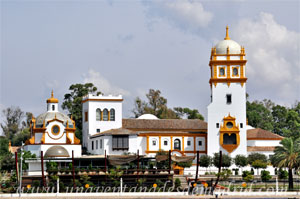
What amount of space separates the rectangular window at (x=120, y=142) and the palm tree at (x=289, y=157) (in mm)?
24507

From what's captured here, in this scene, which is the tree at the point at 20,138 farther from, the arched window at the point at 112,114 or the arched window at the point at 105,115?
the arched window at the point at 112,114

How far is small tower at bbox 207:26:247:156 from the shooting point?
92.7 metres

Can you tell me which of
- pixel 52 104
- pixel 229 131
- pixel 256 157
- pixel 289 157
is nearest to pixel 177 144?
pixel 229 131

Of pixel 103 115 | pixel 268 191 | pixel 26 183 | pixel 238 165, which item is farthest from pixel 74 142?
pixel 268 191

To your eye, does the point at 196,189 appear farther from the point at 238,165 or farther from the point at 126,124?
the point at 126,124

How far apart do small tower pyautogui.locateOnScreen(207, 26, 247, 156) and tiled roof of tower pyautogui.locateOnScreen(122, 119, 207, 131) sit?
4.47 m

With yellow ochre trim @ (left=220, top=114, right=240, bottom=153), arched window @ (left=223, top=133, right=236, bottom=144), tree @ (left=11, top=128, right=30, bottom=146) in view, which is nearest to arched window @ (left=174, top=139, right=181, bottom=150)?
yellow ochre trim @ (left=220, top=114, right=240, bottom=153)

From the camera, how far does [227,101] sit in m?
93.0

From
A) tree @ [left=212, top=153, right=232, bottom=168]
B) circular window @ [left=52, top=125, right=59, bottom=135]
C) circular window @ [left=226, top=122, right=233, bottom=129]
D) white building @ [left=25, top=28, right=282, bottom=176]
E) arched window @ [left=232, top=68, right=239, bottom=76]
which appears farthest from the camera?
arched window @ [left=232, top=68, right=239, bottom=76]

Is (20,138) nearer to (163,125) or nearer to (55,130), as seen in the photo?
(55,130)

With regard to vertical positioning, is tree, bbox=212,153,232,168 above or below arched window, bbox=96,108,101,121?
below

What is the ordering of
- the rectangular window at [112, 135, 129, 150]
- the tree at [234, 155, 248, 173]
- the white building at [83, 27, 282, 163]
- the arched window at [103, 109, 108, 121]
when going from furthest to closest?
the arched window at [103, 109, 108, 121], the white building at [83, 27, 282, 163], the rectangular window at [112, 135, 129, 150], the tree at [234, 155, 248, 173]

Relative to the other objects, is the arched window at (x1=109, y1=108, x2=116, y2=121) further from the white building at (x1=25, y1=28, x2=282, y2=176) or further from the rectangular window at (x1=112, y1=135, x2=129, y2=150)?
the rectangular window at (x1=112, y1=135, x2=129, y2=150)

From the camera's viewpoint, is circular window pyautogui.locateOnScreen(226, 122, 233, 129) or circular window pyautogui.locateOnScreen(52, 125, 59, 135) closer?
circular window pyautogui.locateOnScreen(52, 125, 59, 135)
